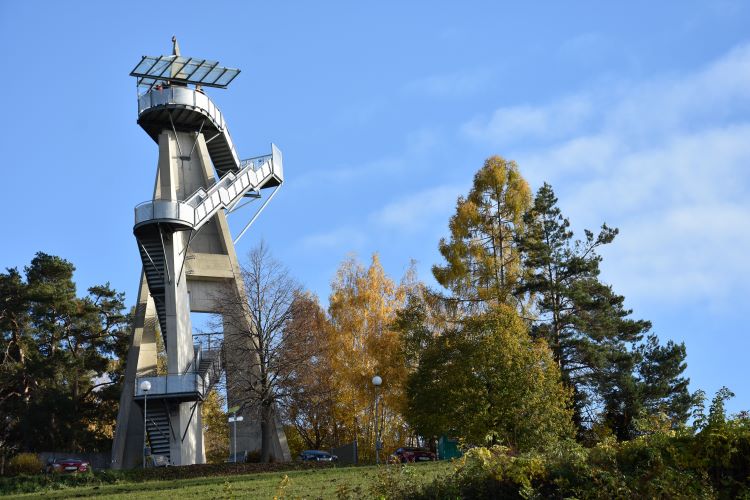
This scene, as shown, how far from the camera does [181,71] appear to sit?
38188 mm

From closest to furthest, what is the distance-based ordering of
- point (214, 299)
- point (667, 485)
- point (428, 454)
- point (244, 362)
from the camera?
point (667, 485) < point (428, 454) < point (244, 362) < point (214, 299)

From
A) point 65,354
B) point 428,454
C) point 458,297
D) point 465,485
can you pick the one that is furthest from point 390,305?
point 465,485

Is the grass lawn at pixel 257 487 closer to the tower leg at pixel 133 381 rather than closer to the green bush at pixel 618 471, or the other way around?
the green bush at pixel 618 471

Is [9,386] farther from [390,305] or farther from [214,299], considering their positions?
[390,305]

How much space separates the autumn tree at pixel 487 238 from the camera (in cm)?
3366

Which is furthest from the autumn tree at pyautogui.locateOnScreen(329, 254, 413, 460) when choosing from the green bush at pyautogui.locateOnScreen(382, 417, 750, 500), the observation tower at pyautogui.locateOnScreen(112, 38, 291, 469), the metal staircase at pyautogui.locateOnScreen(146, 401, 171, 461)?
the green bush at pyautogui.locateOnScreen(382, 417, 750, 500)

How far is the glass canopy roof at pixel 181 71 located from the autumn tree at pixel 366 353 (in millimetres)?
12805

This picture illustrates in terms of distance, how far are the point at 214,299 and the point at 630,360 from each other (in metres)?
18.7

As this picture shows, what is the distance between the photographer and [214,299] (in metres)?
37.1

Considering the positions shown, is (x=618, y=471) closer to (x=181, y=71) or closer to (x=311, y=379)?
(x=311, y=379)

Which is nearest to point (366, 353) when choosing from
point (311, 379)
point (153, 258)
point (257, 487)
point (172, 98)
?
point (311, 379)

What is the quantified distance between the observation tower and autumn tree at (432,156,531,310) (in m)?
9.36

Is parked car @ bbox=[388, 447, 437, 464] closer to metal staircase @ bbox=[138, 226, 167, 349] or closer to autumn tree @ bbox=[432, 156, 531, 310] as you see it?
autumn tree @ bbox=[432, 156, 531, 310]

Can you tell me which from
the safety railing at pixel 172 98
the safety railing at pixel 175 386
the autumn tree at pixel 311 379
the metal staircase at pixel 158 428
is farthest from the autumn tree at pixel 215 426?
the safety railing at pixel 172 98
